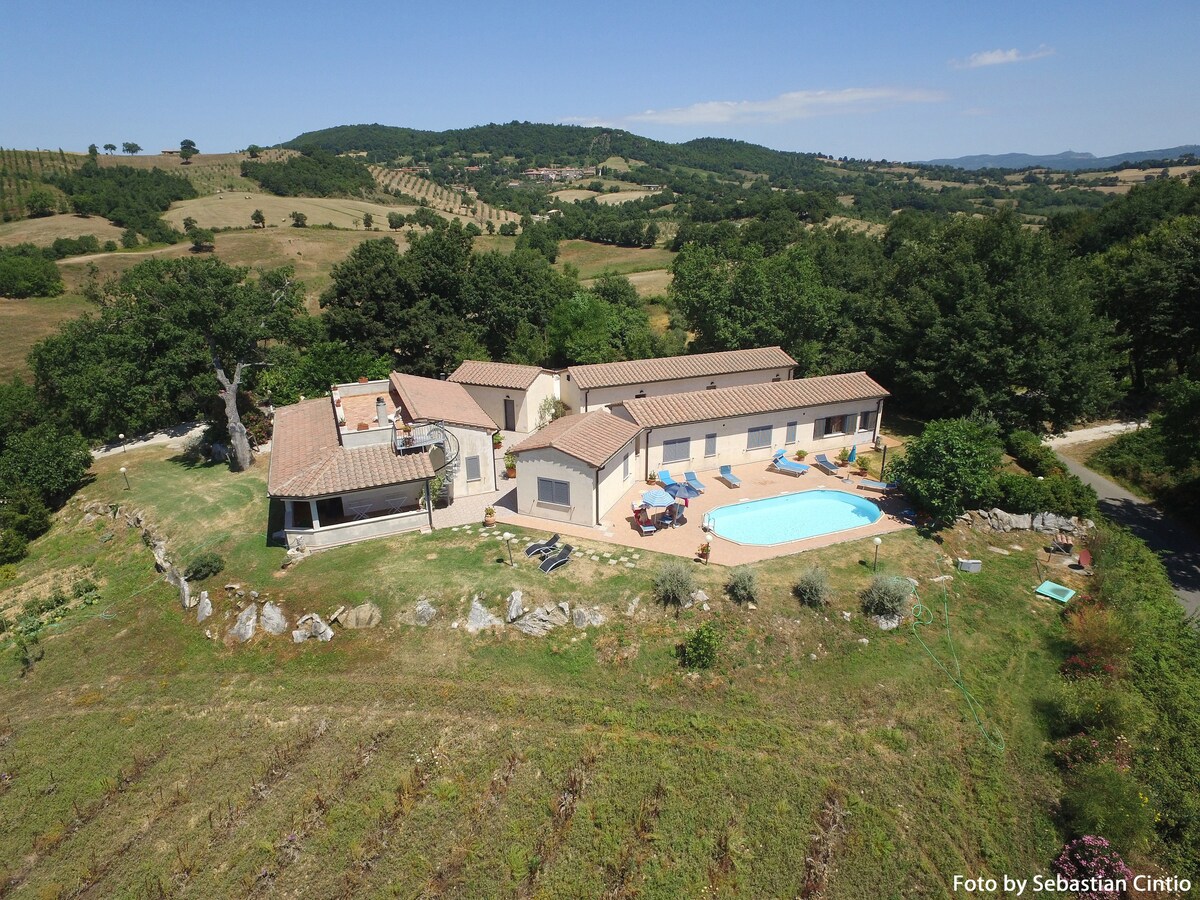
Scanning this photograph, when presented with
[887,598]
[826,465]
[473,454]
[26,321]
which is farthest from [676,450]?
[26,321]

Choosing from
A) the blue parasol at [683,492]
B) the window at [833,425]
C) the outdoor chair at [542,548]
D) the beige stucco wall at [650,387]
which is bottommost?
the outdoor chair at [542,548]

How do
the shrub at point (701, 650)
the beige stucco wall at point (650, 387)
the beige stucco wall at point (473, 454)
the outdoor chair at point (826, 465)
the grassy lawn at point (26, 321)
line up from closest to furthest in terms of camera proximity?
the shrub at point (701, 650), the beige stucco wall at point (473, 454), the outdoor chair at point (826, 465), the beige stucco wall at point (650, 387), the grassy lawn at point (26, 321)

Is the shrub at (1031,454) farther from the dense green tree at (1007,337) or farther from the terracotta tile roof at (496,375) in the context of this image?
the terracotta tile roof at (496,375)

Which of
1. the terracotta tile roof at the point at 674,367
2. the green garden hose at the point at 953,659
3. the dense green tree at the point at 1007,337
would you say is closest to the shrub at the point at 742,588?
the green garden hose at the point at 953,659

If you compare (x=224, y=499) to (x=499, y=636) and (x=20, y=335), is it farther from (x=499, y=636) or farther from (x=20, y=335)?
(x=20, y=335)

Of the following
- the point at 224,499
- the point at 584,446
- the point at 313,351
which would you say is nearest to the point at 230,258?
the point at 313,351

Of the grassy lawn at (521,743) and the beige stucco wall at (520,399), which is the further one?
the beige stucco wall at (520,399)

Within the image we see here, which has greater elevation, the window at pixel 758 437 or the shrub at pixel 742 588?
the window at pixel 758 437

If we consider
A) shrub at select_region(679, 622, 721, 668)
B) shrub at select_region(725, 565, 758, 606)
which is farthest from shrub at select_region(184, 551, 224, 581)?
shrub at select_region(725, 565, 758, 606)
